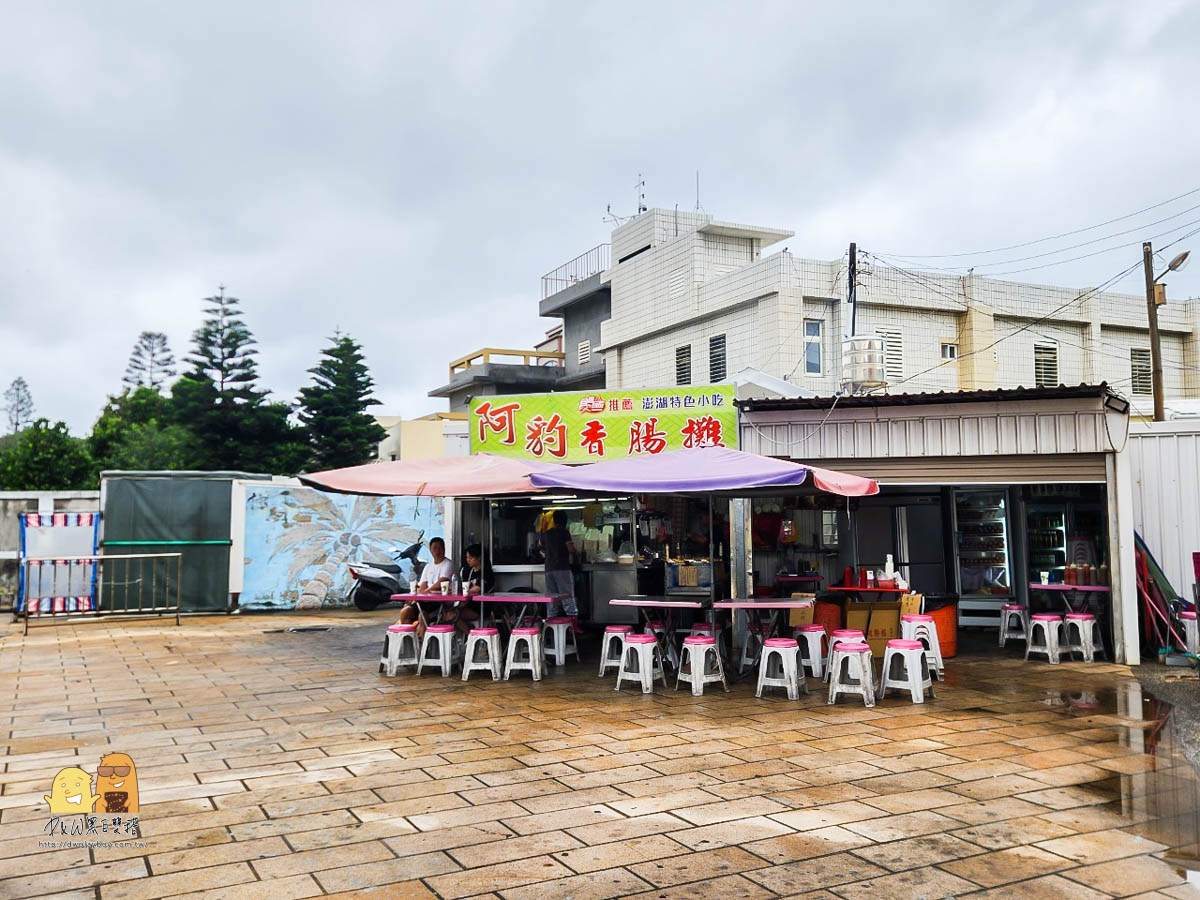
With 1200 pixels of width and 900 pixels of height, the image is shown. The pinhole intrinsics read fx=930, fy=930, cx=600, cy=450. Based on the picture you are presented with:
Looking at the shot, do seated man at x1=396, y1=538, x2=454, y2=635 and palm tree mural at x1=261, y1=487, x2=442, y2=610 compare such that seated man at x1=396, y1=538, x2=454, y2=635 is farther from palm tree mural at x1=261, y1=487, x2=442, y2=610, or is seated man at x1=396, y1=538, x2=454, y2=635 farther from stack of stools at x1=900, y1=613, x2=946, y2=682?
palm tree mural at x1=261, y1=487, x2=442, y2=610

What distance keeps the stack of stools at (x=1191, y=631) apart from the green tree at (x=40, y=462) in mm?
25069

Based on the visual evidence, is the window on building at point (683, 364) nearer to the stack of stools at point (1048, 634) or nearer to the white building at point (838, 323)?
the white building at point (838, 323)

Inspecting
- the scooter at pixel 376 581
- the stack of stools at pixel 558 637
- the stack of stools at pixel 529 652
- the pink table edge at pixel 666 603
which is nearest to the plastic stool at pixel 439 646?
the stack of stools at pixel 529 652

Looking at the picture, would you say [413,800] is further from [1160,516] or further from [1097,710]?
[1160,516]

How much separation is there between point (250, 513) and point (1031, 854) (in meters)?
14.5

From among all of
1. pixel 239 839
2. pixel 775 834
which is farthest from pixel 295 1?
pixel 775 834

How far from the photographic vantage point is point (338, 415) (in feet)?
107

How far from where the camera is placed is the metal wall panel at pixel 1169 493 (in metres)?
10.3

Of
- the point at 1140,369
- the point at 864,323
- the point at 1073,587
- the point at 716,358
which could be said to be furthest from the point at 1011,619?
the point at 1140,369

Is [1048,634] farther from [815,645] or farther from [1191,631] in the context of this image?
[815,645]

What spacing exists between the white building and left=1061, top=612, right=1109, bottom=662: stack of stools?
9274 millimetres

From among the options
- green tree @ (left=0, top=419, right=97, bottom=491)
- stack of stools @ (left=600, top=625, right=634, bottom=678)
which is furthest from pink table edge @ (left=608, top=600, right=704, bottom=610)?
green tree @ (left=0, top=419, right=97, bottom=491)

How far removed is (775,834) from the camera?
4285 millimetres

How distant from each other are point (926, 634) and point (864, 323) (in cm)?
1194
